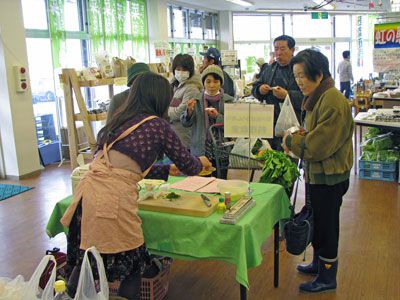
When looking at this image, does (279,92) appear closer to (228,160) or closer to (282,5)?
(228,160)

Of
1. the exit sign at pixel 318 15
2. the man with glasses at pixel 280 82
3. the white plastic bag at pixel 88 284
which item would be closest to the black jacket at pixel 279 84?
the man with glasses at pixel 280 82

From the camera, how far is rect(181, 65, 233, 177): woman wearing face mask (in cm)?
335

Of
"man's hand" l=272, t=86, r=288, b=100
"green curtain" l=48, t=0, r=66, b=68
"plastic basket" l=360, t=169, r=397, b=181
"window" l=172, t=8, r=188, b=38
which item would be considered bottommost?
"plastic basket" l=360, t=169, r=397, b=181

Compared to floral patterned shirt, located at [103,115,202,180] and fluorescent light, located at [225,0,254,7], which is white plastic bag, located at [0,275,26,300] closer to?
floral patterned shirt, located at [103,115,202,180]

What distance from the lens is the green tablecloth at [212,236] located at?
188 cm

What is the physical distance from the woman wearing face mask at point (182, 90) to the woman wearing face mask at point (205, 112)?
169mm

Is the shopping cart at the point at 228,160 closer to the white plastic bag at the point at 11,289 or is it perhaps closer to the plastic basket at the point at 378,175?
the white plastic bag at the point at 11,289

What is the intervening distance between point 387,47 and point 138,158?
15.3 feet

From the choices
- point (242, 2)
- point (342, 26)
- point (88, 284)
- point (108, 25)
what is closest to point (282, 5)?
point (242, 2)

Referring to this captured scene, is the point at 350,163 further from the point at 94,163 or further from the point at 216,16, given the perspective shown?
the point at 216,16

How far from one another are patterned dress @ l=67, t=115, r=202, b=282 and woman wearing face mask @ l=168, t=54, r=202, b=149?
A: 1610mm

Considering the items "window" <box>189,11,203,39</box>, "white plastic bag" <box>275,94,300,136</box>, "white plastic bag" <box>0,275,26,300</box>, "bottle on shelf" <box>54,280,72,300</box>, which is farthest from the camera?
"window" <box>189,11,203,39</box>

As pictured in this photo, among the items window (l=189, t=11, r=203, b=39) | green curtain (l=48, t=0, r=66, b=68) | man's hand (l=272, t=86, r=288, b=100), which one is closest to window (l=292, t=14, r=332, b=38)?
window (l=189, t=11, r=203, b=39)

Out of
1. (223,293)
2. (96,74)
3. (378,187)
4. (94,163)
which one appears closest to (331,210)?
(223,293)
